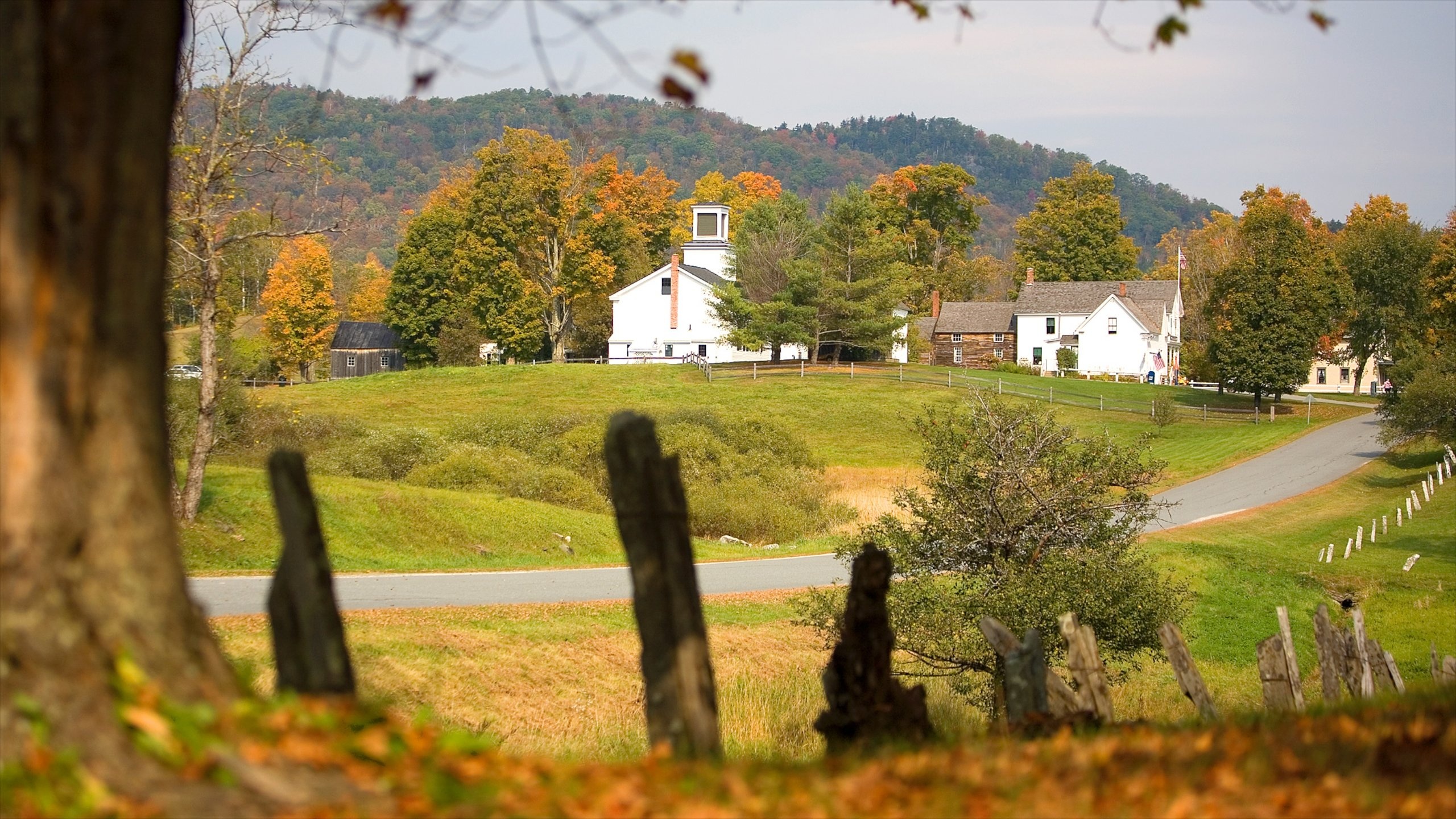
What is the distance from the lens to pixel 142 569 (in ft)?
13.8

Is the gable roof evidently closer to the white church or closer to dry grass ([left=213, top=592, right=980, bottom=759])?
the white church

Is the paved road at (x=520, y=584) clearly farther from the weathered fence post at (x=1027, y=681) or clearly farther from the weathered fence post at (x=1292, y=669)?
the weathered fence post at (x=1027, y=681)

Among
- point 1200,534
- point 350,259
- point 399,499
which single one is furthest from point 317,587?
point 350,259

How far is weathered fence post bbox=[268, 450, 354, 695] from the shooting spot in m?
4.81

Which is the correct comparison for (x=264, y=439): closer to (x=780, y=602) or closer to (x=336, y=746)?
(x=780, y=602)

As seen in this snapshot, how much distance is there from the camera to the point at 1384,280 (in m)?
85.4

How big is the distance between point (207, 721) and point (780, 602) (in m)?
18.8

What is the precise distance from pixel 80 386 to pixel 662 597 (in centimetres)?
223

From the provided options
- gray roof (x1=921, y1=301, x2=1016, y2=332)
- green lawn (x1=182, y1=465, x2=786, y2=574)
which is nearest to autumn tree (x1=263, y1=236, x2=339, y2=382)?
gray roof (x1=921, y1=301, x2=1016, y2=332)

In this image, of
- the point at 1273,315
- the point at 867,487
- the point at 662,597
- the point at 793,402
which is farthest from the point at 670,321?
the point at 662,597

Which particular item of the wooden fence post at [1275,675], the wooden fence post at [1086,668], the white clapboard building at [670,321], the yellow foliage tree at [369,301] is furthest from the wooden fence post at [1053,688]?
the yellow foliage tree at [369,301]

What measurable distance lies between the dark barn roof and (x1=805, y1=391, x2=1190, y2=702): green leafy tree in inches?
3380

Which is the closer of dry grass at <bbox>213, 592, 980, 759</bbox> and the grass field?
dry grass at <bbox>213, 592, 980, 759</bbox>

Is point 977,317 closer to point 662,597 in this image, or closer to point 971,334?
point 971,334
